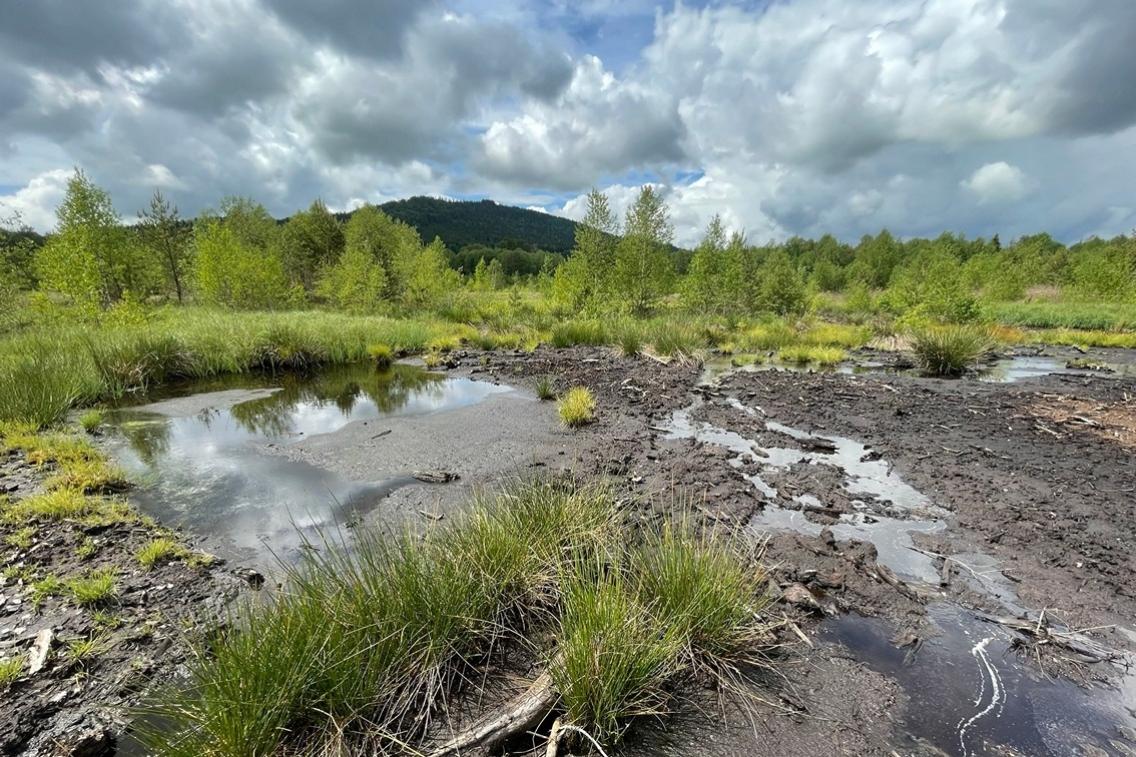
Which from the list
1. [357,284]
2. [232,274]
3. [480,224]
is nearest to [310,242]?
[357,284]

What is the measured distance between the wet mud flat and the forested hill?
116m

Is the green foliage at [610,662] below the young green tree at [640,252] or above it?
below

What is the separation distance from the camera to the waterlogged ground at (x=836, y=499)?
295 centimetres

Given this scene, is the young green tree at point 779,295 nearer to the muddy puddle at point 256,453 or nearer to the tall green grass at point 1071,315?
the tall green grass at point 1071,315

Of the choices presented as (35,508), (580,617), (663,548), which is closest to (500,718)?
(580,617)

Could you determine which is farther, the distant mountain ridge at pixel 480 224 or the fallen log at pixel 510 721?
the distant mountain ridge at pixel 480 224

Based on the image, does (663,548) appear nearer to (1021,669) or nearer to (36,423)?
(1021,669)

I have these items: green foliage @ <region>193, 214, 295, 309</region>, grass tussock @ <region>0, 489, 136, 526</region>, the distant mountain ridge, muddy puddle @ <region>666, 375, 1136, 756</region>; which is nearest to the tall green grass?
muddy puddle @ <region>666, 375, 1136, 756</region>

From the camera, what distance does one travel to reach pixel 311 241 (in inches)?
1941

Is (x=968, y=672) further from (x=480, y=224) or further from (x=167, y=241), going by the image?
(x=480, y=224)

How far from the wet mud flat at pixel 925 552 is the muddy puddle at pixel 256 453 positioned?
3.81 m

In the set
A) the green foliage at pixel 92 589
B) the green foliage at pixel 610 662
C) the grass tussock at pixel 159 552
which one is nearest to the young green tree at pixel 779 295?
the green foliage at pixel 610 662

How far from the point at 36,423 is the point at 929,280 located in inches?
1427

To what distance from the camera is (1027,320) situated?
34031 mm
